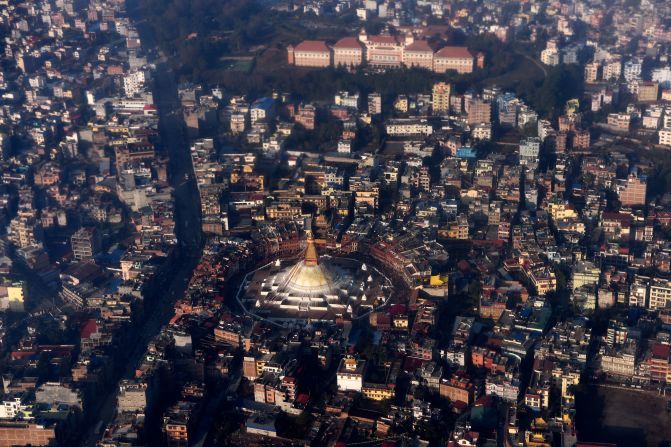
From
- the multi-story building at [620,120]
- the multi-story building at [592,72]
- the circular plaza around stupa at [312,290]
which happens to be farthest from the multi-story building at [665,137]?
the circular plaza around stupa at [312,290]

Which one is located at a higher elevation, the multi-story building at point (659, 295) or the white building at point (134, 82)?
the white building at point (134, 82)

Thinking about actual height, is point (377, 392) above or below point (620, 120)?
below

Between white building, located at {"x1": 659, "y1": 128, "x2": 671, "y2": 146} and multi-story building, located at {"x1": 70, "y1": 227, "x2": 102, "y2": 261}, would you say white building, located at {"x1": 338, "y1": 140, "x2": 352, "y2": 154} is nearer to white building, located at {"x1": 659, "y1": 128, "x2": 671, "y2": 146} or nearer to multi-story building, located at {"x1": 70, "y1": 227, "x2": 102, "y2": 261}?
multi-story building, located at {"x1": 70, "y1": 227, "x2": 102, "y2": 261}

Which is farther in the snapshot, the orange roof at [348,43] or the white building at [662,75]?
the orange roof at [348,43]

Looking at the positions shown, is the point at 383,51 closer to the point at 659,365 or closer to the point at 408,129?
the point at 408,129

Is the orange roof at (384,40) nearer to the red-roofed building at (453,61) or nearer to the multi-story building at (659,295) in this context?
the red-roofed building at (453,61)

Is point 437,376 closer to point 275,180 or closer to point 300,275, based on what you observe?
point 300,275

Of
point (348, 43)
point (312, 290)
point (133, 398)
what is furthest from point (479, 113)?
point (133, 398)
